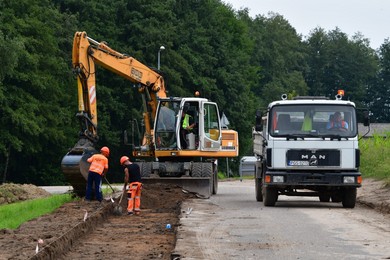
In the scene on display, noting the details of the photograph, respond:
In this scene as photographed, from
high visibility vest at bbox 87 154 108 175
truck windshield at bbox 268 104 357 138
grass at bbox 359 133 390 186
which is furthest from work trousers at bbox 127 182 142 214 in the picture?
grass at bbox 359 133 390 186

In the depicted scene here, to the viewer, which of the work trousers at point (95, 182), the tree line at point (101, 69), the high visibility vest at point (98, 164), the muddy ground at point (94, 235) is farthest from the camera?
the tree line at point (101, 69)

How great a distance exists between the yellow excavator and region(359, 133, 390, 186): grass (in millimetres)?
7258

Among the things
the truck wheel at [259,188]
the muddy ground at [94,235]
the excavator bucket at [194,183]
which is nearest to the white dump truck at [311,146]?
the muddy ground at [94,235]

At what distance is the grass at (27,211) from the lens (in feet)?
81.4

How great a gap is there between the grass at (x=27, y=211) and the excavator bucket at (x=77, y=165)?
82cm

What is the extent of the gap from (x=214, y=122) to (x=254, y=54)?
286 ft

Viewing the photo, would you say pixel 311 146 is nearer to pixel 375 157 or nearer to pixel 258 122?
pixel 258 122

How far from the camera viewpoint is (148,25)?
7556 centimetres

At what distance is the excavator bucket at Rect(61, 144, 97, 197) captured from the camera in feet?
97.0

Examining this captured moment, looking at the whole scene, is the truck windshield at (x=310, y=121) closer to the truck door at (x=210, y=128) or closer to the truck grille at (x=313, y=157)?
the truck grille at (x=313, y=157)

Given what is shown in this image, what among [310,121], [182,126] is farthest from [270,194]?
[182,126]

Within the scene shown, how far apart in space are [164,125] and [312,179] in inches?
348

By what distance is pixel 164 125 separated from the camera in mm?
35875

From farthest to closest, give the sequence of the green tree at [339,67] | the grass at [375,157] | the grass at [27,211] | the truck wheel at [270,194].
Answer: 1. the green tree at [339,67]
2. the grass at [375,157]
3. the truck wheel at [270,194]
4. the grass at [27,211]
